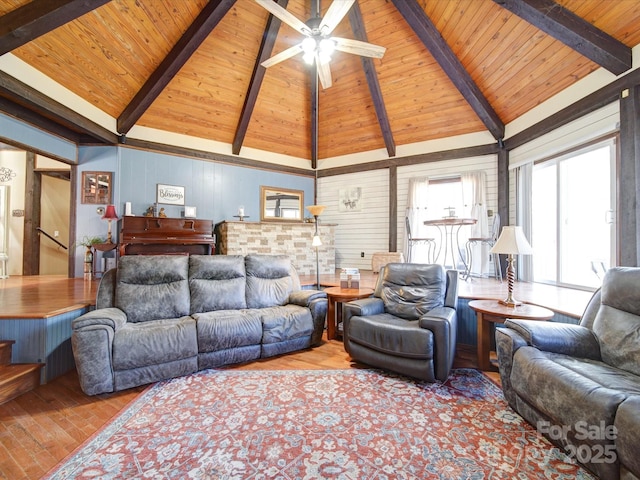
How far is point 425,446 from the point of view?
1.80 m

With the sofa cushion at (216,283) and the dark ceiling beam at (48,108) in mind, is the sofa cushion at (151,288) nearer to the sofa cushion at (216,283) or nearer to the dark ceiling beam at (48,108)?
the sofa cushion at (216,283)

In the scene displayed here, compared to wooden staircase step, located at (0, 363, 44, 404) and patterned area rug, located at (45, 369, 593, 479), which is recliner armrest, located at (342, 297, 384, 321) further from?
wooden staircase step, located at (0, 363, 44, 404)

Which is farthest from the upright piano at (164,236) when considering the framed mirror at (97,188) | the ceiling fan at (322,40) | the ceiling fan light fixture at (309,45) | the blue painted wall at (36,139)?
the ceiling fan light fixture at (309,45)

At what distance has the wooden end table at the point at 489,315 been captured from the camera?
2.71 m

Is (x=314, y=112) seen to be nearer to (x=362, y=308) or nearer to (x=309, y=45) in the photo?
(x=309, y=45)

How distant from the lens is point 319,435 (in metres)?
1.90

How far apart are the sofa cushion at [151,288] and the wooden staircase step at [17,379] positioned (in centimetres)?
77

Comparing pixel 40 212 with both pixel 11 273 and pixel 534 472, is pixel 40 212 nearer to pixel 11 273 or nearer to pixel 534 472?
pixel 11 273

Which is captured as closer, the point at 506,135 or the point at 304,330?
the point at 304,330

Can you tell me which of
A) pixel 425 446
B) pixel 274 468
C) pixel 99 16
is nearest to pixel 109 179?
pixel 99 16

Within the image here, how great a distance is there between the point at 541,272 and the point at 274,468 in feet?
17.2

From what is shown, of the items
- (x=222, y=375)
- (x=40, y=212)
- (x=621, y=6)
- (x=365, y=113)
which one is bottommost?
(x=222, y=375)

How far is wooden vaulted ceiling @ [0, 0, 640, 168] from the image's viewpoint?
10.7 ft

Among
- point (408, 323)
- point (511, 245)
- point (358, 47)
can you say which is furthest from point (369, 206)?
point (408, 323)
